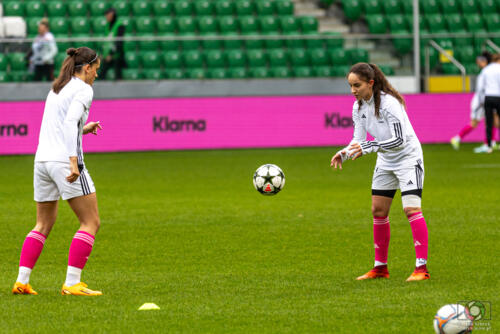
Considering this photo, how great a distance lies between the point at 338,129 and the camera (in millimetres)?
23641

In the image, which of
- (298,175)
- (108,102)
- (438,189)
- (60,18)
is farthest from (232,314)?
(60,18)

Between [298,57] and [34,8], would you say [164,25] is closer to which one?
[34,8]

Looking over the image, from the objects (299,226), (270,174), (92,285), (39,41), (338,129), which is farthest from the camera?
(338,129)

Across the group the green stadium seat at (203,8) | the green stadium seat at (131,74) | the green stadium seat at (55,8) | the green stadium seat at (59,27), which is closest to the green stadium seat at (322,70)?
the green stadium seat at (203,8)

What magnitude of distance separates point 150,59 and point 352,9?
731 cm

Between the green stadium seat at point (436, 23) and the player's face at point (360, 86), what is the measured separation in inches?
830

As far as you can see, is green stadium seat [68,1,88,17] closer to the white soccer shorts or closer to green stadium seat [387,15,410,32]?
green stadium seat [387,15,410,32]

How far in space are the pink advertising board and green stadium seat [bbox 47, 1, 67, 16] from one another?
443 centimetres

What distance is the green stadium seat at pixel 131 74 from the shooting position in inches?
907

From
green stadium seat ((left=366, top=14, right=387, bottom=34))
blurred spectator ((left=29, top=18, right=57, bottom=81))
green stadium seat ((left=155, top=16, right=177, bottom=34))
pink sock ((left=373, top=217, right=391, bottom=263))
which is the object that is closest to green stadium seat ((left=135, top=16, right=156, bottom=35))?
green stadium seat ((left=155, top=16, right=177, bottom=34))

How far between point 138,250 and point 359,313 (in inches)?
142

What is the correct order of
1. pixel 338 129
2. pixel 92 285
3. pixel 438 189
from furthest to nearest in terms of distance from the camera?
1. pixel 338 129
2. pixel 438 189
3. pixel 92 285

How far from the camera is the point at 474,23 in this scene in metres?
28.5

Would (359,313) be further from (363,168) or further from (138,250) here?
(363,168)
